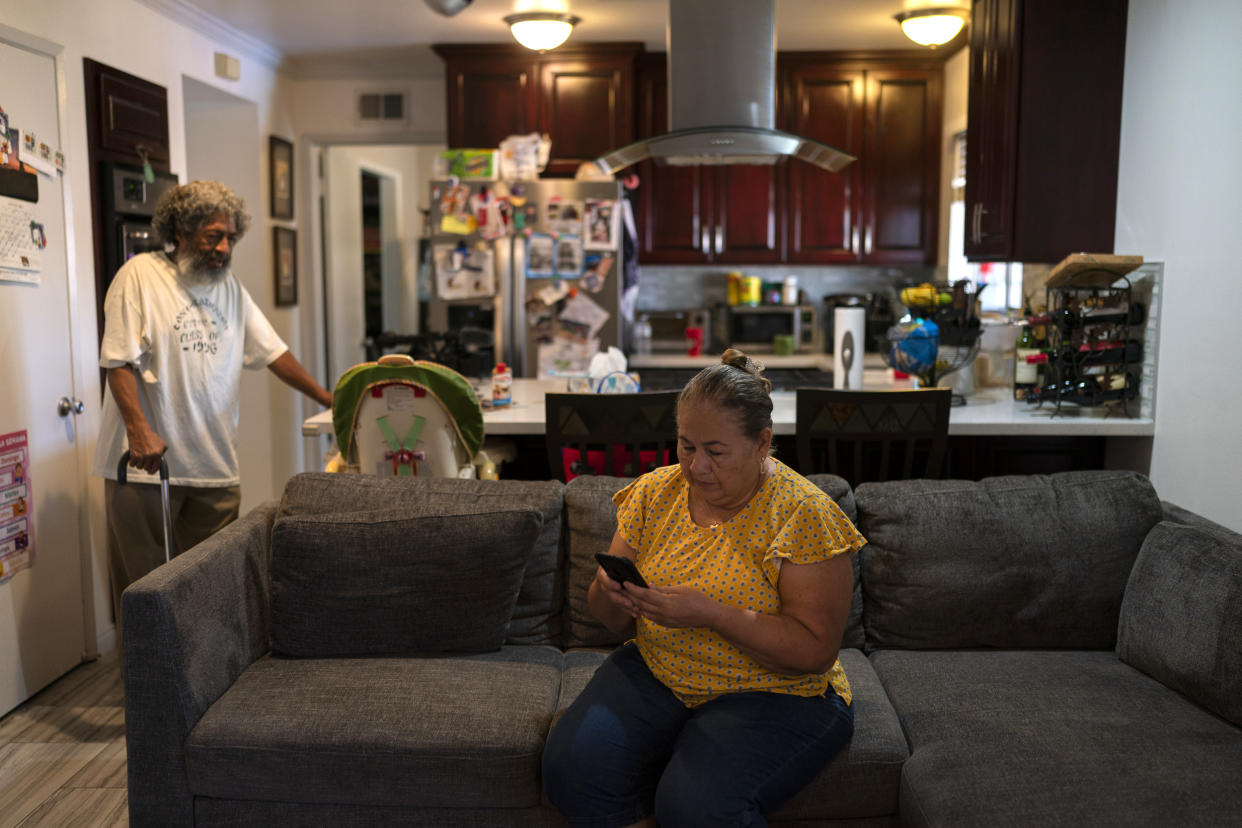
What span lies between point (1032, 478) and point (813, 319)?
3.57 m

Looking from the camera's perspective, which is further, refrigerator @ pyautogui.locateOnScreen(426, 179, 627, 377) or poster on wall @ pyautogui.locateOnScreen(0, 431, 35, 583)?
refrigerator @ pyautogui.locateOnScreen(426, 179, 627, 377)

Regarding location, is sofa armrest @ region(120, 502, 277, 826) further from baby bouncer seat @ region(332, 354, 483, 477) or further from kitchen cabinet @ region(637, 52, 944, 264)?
kitchen cabinet @ region(637, 52, 944, 264)

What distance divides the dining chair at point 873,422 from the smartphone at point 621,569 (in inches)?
47.4

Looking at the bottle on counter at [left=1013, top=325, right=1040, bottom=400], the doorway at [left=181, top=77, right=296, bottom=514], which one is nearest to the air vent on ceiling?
the doorway at [left=181, top=77, right=296, bottom=514]

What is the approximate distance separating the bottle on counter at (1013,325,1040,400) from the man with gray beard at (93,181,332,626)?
2.62 metres

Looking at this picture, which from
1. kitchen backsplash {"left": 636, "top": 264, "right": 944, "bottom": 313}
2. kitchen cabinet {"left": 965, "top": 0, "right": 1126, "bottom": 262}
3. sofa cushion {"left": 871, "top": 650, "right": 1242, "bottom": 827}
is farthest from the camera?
kitchen backsplash {"left": 636, "top": 264, "right": 944, "bottom": 313}

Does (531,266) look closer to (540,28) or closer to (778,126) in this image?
(540,28)

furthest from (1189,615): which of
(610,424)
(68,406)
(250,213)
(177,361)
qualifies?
(250,213)

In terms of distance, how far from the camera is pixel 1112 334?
11.4 feet

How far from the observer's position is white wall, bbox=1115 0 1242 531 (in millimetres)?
2857

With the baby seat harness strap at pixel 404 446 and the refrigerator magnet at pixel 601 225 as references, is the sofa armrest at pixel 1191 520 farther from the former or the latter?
the refrigerator magnet at pixel 601 225

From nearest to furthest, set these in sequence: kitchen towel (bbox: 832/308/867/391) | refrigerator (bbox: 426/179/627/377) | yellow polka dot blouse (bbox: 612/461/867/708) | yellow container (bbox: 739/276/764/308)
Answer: yellow polka dot blouse (bbox: 612/461/867/708) < kitchen towel (bbox: 832/308/867/391) < refrigerator (bbox: 426/179/627/377) < yellow container (bbox: 739/276/764/308)

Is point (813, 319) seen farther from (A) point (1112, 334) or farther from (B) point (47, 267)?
(B) point (47, 267)

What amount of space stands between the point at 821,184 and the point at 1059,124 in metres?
2.27
